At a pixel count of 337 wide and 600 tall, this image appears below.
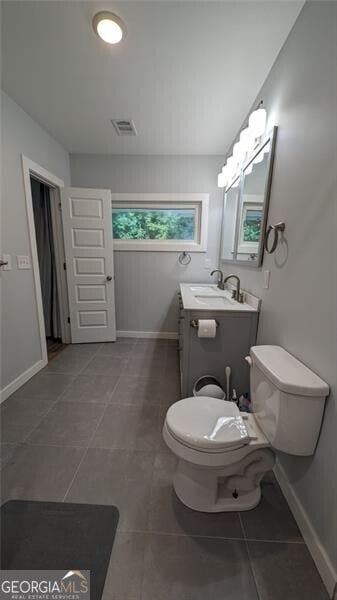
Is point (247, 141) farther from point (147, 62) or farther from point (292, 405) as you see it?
point (292, 405)

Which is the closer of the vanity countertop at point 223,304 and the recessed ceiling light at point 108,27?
the recessed ceiling light at point 108,27

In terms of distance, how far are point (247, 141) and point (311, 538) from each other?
236 centimetres

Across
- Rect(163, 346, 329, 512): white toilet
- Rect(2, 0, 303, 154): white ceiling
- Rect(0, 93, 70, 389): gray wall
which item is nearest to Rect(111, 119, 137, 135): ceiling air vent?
Rect(2, 0, 303, 154): white ceiling

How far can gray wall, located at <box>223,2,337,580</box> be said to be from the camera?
852 millimetres

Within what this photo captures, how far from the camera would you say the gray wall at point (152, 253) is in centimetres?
282

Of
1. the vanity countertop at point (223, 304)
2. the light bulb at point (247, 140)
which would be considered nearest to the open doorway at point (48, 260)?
the vanity countertop at point (223, 304)

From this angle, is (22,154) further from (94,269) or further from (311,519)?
(311,519)

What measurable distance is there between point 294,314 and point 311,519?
88cm

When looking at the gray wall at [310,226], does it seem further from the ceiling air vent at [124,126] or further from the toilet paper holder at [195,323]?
the ceiling air vent at [124,126]

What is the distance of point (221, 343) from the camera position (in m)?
1.63

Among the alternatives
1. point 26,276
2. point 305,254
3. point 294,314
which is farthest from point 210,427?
point 26,276

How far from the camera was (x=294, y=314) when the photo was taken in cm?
111

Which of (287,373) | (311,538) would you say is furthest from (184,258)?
(311,538)

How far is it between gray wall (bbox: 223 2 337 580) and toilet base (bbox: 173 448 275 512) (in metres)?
0.19
